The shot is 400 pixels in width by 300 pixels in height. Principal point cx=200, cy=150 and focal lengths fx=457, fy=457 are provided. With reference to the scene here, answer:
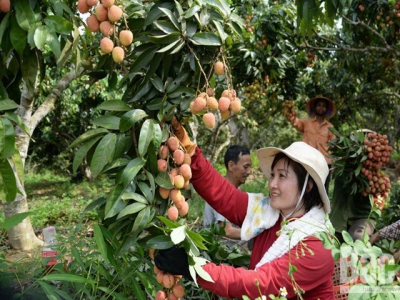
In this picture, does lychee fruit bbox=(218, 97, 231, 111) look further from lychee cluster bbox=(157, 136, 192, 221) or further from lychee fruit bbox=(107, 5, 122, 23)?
lychee fruit bbox=(107, 5, 122, 23)

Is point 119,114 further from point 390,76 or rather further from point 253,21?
point 390,76

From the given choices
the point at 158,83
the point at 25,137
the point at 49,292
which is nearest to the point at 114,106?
the point at 158,83

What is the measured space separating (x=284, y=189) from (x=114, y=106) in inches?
26.2

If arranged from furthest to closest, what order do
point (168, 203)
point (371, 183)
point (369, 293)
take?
1. point (371, 183)
2. point (168, 203)
3. point (369, 293)

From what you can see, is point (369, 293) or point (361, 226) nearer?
point (369, 293)

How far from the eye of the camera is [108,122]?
4.40 feet

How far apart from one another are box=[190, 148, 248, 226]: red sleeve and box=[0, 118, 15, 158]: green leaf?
633 millimetres

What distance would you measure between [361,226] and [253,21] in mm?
Result: 2554

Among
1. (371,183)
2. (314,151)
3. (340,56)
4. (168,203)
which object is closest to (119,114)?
(168,203)

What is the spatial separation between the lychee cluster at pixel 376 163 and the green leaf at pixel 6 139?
217 cm

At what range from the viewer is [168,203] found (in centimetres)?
140

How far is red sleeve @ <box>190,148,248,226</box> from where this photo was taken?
1.66 meters

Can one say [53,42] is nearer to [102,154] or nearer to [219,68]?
[102,154]

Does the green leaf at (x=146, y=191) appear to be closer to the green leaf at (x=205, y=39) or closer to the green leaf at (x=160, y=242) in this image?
the green leaf at (x=160, y=242)
